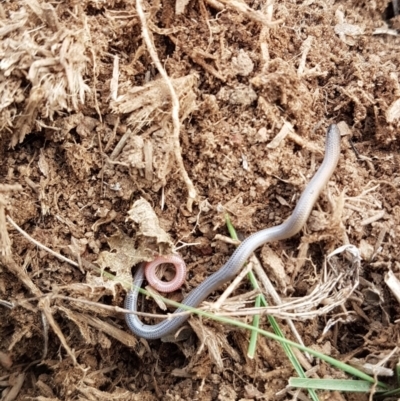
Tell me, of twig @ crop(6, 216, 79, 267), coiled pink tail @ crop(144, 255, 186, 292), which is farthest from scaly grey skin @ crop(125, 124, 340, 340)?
twig @ crop(6, 216, 79, 267)

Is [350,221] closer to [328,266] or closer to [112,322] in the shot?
[328,266]

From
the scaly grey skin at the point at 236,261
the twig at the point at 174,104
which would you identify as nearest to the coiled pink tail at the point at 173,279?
the scaly grey skin at the point at 236,261

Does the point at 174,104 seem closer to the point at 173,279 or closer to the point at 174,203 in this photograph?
the point at 174,203

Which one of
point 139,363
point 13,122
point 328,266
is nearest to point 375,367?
point 328,266

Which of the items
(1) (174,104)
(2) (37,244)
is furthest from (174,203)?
(2) (37,244)

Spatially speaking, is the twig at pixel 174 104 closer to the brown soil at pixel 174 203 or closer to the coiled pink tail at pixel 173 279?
the brown soil at pixel 174 203

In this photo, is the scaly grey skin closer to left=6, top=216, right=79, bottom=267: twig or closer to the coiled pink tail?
the coiled pink tail
